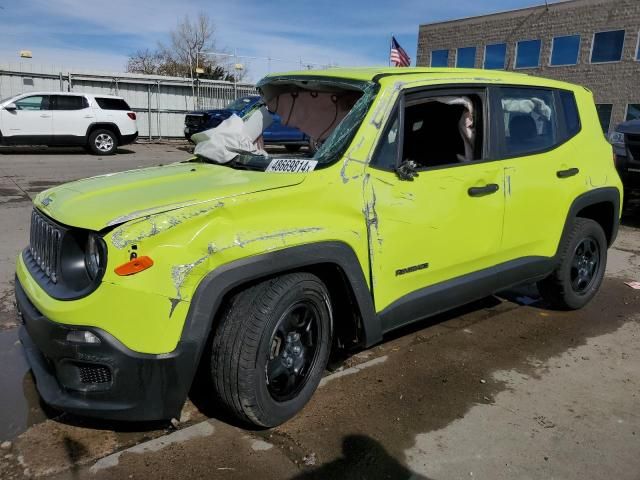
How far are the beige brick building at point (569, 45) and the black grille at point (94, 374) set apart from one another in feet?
84.9

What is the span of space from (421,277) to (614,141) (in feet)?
22.0

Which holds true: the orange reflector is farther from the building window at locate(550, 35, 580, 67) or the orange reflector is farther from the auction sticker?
the building window at locate(550, 35, 580, 67)

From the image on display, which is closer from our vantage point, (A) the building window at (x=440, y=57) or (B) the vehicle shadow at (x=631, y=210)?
(B) the vehicle shadow at (x=631, y=210)

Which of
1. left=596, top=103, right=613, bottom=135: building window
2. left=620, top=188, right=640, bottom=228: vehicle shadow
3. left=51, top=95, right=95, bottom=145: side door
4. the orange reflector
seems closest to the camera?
the orange reflector

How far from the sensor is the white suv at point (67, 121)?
1515 centimetres

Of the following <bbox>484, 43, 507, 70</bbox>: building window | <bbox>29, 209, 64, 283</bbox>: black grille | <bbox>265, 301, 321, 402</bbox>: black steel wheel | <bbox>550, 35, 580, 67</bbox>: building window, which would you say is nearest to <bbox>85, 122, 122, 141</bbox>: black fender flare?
<bbox>29, 209, 64, 283</bbox>: black grille

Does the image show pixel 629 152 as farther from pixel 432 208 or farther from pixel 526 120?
pixel 432 208

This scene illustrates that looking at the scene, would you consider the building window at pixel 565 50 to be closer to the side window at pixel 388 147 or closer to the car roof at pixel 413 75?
the car roof at pixel 413 75

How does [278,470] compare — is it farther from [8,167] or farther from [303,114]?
[8,167]

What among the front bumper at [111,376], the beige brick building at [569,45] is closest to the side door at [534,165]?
the front bumper at [111,376]

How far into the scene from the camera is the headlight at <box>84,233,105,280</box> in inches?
92.4

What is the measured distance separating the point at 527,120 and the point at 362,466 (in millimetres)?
2586

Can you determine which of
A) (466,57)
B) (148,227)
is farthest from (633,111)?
(148,227)

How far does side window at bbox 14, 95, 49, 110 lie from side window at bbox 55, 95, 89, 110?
28 cm
